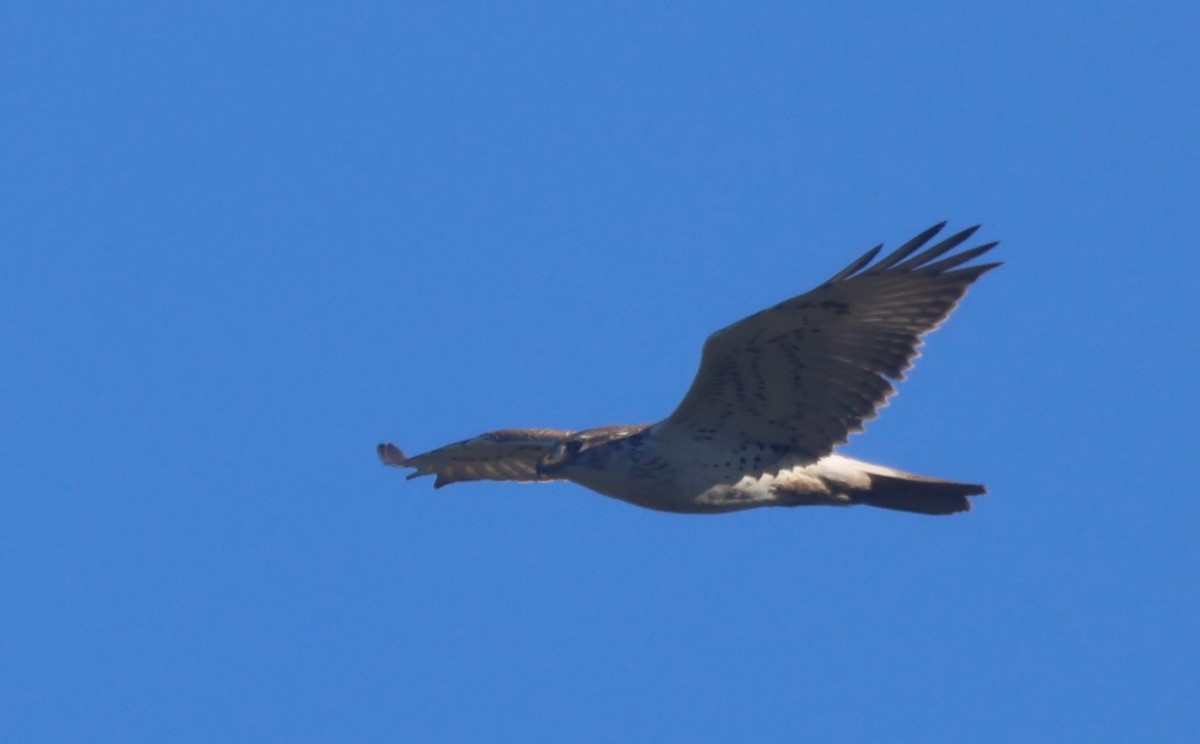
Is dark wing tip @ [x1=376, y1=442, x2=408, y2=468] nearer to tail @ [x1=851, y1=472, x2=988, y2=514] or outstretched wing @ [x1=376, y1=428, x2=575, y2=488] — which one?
outstretched wing @ [x1=376, y1=428, x2=575, y2=488]

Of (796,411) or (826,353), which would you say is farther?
(796,411)

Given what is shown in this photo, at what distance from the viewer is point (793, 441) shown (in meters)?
11.4

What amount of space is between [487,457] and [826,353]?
139 inches

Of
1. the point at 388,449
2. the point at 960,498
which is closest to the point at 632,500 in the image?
the point at 960,498

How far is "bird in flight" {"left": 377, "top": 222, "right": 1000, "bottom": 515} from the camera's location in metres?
10.7

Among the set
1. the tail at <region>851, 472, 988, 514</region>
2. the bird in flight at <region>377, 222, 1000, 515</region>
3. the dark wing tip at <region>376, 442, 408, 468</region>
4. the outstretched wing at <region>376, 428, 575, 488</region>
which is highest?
the dark wing tip at <region>376, 442, 408, 468</region>

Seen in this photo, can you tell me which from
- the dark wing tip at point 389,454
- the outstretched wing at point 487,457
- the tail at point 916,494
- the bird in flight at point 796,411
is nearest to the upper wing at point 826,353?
the bird in flight at point 796,411

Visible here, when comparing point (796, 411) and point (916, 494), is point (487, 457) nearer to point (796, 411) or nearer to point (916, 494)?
point (796, 411)

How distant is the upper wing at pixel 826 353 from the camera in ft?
34.8

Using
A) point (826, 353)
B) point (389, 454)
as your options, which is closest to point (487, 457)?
point (389, 454)

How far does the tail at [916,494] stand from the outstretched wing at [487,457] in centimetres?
215

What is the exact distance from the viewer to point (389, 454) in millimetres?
14086

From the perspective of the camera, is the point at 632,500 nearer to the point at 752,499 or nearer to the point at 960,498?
the point at 752,499

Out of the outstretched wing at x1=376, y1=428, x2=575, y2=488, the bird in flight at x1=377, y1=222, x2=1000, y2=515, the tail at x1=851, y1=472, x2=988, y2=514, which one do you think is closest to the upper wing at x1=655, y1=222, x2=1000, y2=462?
the bird in flight at x1=377, y1=222, x2=1000, y2=515
